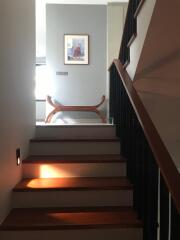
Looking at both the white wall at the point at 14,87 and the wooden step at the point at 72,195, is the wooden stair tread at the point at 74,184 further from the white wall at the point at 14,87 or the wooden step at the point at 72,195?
the white wall at the point at 14,87

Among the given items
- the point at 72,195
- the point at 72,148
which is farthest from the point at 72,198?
the point at 72,148

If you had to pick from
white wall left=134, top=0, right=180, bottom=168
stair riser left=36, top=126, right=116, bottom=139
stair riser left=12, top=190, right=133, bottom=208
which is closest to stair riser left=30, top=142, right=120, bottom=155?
stair riser left=36, top=126, right=116, bottom=139

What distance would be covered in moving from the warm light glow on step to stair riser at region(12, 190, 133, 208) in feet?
1.17

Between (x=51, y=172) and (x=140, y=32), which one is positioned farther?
(x=51, y=172)

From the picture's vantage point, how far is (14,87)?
8.54ft

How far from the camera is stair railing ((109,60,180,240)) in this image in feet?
4.73

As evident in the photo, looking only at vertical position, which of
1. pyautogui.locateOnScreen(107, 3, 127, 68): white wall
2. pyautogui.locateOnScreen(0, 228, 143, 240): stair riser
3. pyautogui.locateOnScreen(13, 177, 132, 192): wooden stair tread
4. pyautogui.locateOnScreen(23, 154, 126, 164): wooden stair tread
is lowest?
pyautogui.locateOnScreen(0, 228, 143, 240): stair riser

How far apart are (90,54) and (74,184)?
3959mm

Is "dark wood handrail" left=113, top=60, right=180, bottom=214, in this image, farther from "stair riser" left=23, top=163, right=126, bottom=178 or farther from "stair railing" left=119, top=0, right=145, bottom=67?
"stair railing" left=119, top=0, right=145, bottom=67

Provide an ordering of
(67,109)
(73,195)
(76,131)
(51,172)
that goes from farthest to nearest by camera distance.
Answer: (67,109)
(76,131)
(51,172)
(73,195)

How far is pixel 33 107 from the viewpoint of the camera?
3.53 meters

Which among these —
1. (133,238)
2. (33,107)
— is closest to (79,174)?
(133,238)

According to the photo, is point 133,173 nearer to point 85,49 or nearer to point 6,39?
point 6,39

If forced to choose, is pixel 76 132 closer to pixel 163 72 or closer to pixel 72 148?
pixel 72 148
